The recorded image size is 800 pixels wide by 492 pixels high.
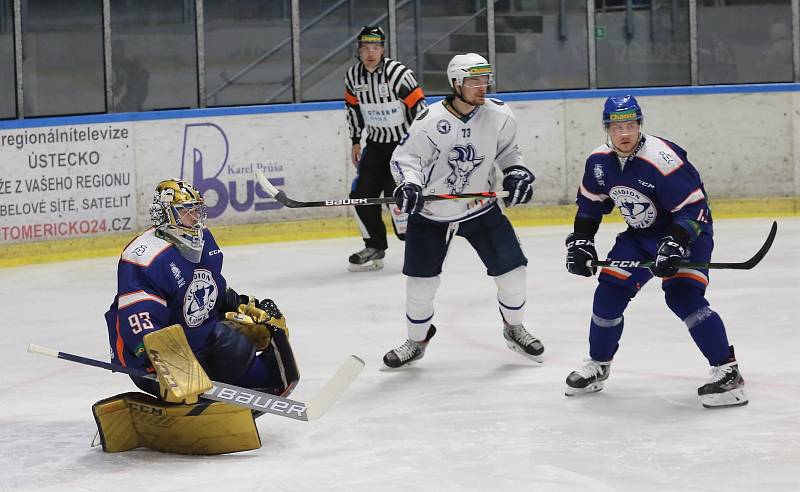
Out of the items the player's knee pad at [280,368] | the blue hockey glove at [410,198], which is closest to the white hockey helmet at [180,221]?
the player's knee pad at [280,368]

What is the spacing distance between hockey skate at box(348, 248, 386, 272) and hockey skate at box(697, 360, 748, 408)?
313cm

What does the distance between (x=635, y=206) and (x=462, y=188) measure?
85 cm

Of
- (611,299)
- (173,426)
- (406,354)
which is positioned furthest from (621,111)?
(173,426)

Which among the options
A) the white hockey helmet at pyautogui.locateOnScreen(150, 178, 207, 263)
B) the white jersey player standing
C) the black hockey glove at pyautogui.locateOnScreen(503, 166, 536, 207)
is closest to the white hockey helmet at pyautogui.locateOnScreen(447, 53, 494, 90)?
the white jersey player standing

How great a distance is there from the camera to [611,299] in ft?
13.5

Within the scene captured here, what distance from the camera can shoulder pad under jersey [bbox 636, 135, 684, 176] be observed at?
12.9 feet

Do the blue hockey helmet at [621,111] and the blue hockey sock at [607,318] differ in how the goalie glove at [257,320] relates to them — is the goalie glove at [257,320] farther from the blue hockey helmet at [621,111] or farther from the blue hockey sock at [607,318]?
the blue hockey helmet at [621,111]

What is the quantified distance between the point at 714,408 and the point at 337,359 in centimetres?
150

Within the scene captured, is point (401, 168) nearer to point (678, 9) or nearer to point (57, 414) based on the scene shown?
point (57, 414)

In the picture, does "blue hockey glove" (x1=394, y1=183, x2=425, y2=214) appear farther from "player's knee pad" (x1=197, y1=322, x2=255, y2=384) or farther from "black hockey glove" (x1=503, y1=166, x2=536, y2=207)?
"player's knee pad" (x1=197, y1=322, x2=255, y2=384)

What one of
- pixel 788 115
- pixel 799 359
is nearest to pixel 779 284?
pixel 799 359

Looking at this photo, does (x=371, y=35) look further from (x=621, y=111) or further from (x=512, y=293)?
(x=621, y=111)

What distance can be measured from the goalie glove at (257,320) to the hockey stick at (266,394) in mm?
228

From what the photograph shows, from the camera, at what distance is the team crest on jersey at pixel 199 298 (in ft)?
12.0
